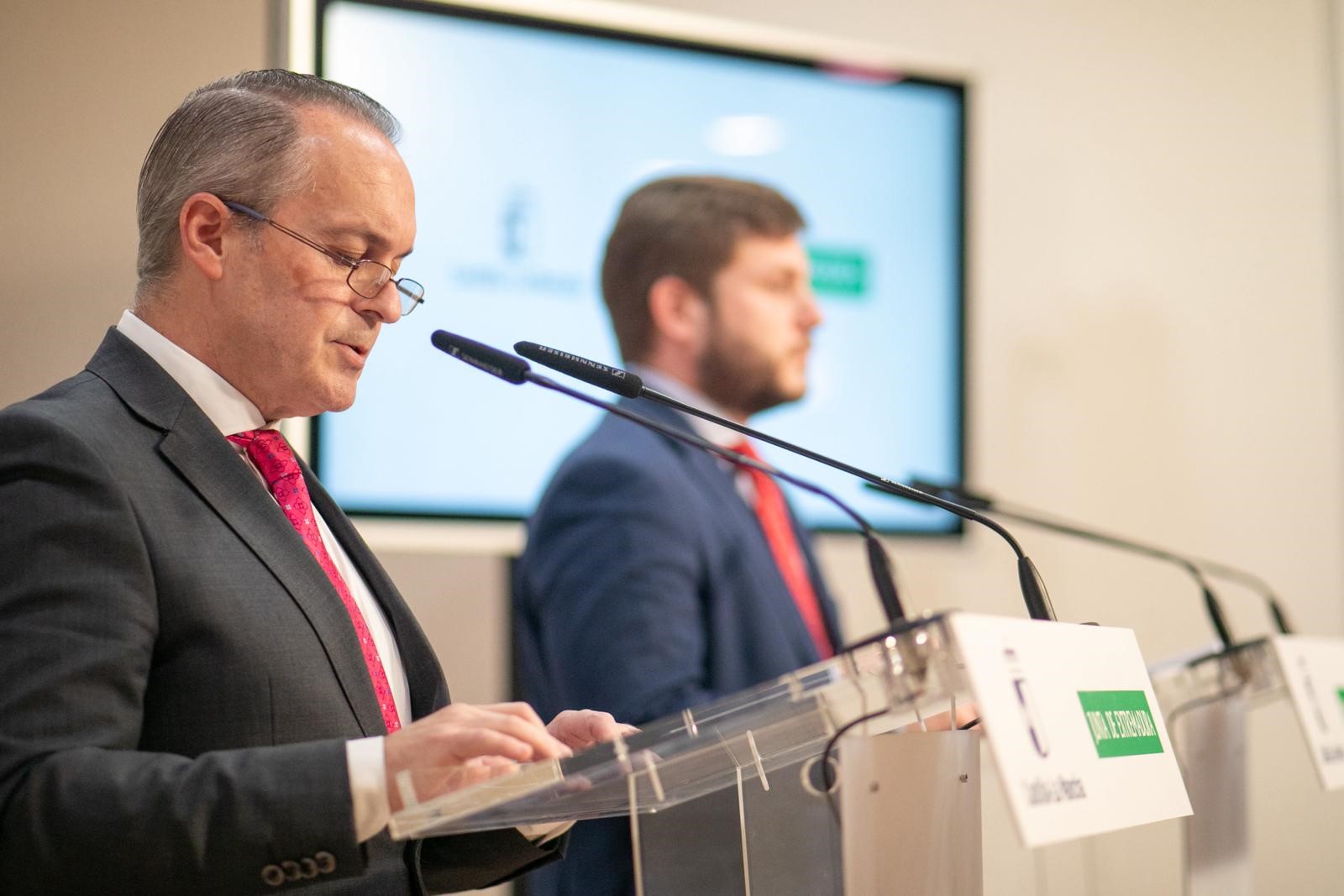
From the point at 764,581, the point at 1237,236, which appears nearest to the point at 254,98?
the point at 764,581

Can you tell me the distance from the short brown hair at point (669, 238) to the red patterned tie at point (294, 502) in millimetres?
1454

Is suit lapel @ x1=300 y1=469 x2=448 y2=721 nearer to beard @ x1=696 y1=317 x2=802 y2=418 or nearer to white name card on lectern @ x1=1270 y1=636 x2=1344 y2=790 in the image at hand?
white name card on lectern @ x1=1270 y1=636 x2=1344 y2=790

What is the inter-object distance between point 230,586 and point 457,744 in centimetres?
38

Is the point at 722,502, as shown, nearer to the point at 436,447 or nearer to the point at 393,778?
the point at 436,447

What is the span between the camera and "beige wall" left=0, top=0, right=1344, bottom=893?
347 cm

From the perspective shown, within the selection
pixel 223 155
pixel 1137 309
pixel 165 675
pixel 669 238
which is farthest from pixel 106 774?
pixel 1137 309

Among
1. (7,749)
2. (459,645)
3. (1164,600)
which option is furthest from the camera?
(1164,600)

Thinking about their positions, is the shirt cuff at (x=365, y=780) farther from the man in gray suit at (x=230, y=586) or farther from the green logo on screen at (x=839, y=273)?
the green logo on screen at (x=839, y=273)

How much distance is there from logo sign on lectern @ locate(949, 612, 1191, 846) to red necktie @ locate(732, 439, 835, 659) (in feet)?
4.68

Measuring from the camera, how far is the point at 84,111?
2.47 metres

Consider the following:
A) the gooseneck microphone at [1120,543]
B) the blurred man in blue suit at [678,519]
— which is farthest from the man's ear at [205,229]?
the gooseneck microphone at [1120,543]

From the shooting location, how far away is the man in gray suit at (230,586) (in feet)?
3.85

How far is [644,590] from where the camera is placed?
2436mm

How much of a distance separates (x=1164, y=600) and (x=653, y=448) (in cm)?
170
